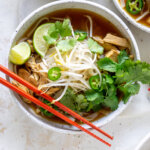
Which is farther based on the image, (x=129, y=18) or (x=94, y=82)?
(x=129, y=18)

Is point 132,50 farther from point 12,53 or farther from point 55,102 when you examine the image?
point 12,53

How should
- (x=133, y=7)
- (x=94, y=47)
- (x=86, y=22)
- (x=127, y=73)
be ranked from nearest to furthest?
(x=127, y=73), (x=94, y=47), (x=86, y=22), (x=133, y=7)

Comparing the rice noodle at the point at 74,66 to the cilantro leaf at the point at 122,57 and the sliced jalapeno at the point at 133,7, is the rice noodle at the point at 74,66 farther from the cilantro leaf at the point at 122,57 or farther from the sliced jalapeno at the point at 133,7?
the sliced jalapeno at the point at 133,7

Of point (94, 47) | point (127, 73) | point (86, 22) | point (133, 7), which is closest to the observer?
point (127, 73)

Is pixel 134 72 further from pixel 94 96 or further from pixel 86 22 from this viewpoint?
pixel 86 22

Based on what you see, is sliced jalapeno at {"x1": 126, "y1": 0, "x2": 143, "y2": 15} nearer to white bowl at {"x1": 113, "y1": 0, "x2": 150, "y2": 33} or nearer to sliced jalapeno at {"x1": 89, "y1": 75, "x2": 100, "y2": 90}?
white bowl at {"x1": 113, "y1": 0, "x2": 150, "y2": 33}

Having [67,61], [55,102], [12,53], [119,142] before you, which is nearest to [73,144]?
[119,142]

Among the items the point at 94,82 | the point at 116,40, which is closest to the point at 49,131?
the point at 94,82
